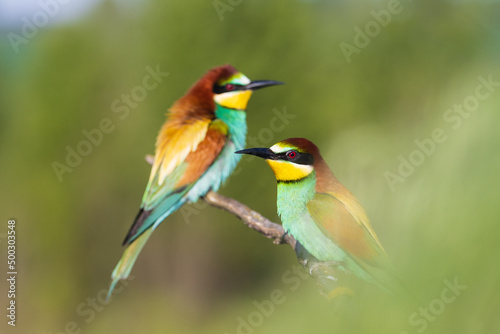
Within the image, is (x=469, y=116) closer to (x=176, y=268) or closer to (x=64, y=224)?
(x=176, y=268)

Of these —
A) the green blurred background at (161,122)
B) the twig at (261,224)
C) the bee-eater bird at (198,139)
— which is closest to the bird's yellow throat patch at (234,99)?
the bee-eater bird at (198,139)

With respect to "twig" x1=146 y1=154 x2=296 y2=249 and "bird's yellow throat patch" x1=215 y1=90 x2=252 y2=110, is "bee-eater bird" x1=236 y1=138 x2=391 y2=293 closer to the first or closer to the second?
"twig" x1=146 y1=154 x2=296 y2=249

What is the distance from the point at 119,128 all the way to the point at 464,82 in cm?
328

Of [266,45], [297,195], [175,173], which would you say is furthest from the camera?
[266,45]

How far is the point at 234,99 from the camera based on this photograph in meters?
1.38

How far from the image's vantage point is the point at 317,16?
12.2 feet

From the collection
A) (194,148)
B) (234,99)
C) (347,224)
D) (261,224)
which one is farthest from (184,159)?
(347,224)

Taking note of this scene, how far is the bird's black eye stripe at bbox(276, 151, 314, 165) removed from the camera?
0.92 metres

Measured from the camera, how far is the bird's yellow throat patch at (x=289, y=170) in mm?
947

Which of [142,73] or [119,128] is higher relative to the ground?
[142,73]

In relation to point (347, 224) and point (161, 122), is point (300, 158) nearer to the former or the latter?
point (347, 224)

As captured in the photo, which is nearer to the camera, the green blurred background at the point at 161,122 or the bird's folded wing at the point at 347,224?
the bird's folded wing at the point at 347,224

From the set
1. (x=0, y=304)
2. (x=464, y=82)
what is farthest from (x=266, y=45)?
(x=464, y=82)

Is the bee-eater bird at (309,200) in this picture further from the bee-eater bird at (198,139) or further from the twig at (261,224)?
the bee-eater bird at (198,139)
